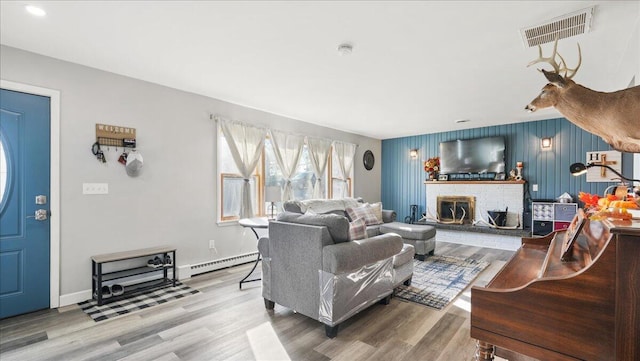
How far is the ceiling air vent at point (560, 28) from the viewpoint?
217 cm

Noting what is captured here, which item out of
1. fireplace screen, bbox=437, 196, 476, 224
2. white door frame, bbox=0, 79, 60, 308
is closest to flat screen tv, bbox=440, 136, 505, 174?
fireplace screen, bbox=437, 196, 476, 224

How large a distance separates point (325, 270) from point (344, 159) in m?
4.50

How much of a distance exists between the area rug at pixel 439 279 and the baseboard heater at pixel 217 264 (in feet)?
7.76

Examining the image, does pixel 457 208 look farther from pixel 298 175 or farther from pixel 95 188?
pixel 95 188

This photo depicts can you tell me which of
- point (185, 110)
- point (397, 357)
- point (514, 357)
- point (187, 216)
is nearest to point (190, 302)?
point (187, 216)

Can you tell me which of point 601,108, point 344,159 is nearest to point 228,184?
point 344,159

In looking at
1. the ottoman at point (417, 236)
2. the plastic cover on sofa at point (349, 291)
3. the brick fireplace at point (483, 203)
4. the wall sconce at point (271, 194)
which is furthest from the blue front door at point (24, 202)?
the brick fireplace at point (483, 203)

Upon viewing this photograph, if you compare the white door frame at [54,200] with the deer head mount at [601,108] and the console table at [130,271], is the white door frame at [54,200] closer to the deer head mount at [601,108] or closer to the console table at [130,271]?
the console table at [130,271]

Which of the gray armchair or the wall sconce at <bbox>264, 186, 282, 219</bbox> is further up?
the wall sconce at <bbox>264, 186, 282, 219</bbox>

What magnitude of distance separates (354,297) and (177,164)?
2834 millimetres

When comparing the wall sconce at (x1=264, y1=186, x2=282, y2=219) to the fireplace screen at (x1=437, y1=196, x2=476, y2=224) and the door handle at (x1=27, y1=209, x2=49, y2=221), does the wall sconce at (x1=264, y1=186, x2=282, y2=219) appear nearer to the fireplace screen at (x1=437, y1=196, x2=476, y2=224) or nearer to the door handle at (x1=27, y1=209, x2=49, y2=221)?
the door handle at (x1=27, y1=209, x2=49, y2=221)

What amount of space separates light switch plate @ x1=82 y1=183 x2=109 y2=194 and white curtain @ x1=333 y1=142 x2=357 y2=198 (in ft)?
13.9

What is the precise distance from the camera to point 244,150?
4559 millimetres

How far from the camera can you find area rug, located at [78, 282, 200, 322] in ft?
9.23
